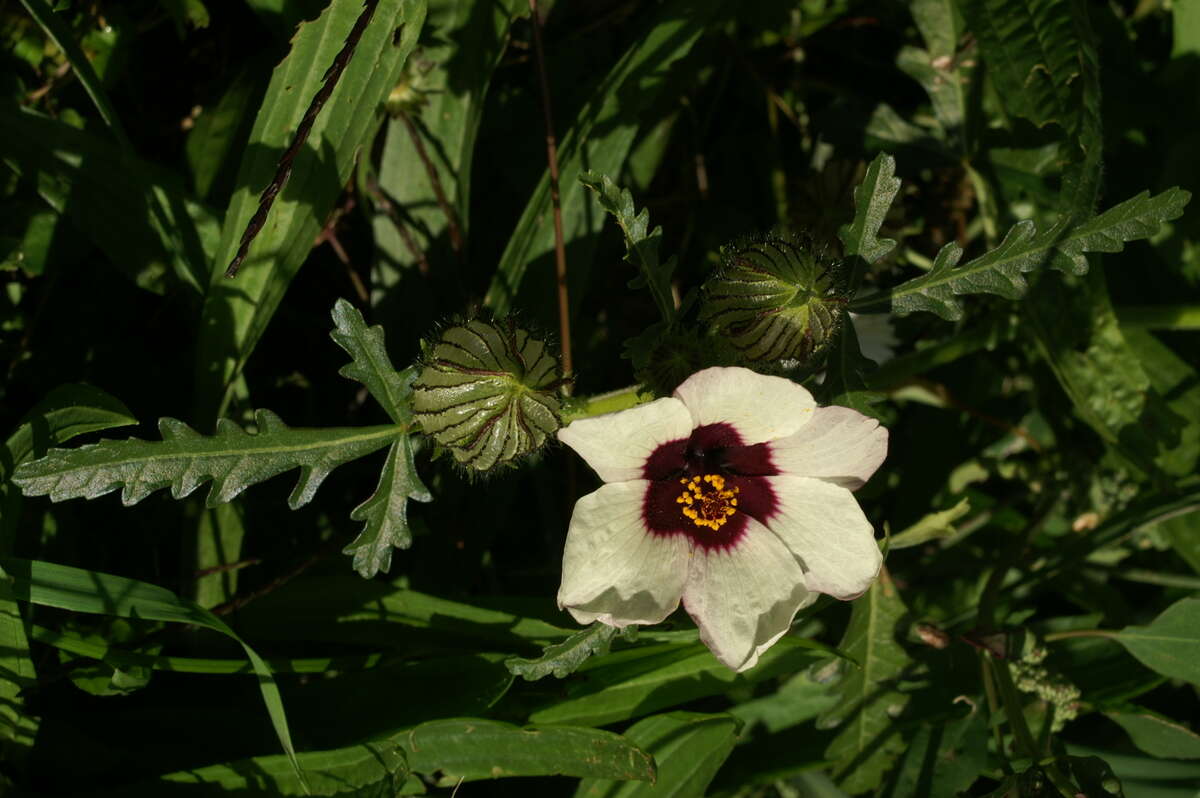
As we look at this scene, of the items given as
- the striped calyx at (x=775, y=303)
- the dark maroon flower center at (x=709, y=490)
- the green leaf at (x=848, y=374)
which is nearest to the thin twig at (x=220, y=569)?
the dark maroon flower center at (x=709, y=490)

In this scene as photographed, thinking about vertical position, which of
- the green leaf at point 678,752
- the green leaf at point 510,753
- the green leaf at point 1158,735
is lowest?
the green leaf at point 1158,735

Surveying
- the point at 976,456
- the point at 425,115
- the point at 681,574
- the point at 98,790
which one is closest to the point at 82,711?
the point at 98,790

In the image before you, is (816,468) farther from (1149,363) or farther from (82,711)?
(82,711)

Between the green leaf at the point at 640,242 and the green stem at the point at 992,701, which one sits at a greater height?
the green leaf at the point at 640,242

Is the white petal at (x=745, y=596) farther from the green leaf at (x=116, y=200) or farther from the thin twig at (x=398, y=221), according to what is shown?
the green leaf at (x=116, y=200)

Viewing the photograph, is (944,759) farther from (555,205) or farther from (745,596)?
(555,205)

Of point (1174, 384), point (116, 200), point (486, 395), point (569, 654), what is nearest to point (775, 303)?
point (486, 395)
